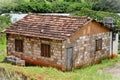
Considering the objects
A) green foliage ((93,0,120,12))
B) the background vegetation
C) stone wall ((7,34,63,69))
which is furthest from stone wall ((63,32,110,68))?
green foliage ((93,0,120,12))

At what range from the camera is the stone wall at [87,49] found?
2072 centimetres

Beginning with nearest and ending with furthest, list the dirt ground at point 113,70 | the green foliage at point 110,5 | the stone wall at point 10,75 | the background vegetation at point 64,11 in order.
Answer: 1. the stone wall at point 10,75
2. the background vegetation at point 64,11
3. the dirt ground at point 113,70
4. the green foliage at point 110,5

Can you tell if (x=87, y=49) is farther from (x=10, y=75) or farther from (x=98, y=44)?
(x=10, y=75)

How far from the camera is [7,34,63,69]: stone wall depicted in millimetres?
20297

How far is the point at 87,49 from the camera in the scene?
21750mm

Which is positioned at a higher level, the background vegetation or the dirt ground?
the background vegetation

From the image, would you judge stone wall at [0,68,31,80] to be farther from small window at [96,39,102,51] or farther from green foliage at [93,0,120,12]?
green foliage at [93,0,120,12]

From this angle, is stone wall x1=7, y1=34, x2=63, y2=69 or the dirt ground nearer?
the dirt ground

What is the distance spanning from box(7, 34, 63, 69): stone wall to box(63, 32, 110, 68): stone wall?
→ 76 cm

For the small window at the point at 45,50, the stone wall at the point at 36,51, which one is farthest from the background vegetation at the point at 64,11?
the small window at the point at 45,50

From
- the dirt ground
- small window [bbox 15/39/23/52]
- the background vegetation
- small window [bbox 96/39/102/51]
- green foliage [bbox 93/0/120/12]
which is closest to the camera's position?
the background vegetation

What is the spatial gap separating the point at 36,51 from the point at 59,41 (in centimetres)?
217

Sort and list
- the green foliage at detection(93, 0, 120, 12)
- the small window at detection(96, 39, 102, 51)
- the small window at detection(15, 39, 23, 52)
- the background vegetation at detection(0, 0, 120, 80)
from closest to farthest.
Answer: the background vegetation at detection(0, 0, 120, 80) < the small window at detection(15, 39, 23, 52) < the small window at detection(96, 39, 102, 51) < the green foliage at detection(93, 0, 120, 12)

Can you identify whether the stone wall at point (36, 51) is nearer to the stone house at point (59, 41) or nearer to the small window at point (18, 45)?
the stone house at point (59, 41)
